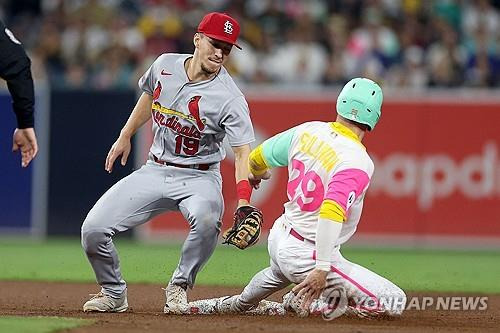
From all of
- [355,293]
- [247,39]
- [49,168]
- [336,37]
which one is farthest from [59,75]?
[355,293]

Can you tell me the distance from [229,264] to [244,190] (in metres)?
4.92

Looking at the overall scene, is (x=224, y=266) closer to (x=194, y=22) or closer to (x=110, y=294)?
(x=110, y=294)

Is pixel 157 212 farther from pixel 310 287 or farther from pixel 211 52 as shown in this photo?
pixel 310 287

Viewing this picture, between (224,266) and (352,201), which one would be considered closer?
(352,201)

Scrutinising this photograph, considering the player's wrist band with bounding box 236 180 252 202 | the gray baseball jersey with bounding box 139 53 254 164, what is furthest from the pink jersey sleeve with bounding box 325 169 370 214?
the gray baseball jersey with bounding box 139 53 254 164

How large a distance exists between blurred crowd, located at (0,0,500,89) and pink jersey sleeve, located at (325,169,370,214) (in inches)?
335

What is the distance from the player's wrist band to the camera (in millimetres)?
7512

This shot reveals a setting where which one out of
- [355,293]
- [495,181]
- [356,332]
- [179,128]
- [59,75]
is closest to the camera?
[356,332]

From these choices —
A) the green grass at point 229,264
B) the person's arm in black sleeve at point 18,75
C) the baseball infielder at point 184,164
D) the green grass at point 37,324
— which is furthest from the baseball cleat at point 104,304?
the green grass at point 229,264

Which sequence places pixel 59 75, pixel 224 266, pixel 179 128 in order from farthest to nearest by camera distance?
pixel 59 75, pixel 224 266, pixel 179 128

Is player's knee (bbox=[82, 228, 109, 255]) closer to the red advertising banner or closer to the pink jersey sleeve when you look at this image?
the pink jersey sleeve

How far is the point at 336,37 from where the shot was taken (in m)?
16.2

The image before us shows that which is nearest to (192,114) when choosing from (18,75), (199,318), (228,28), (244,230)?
(228,28)

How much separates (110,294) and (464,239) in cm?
768
